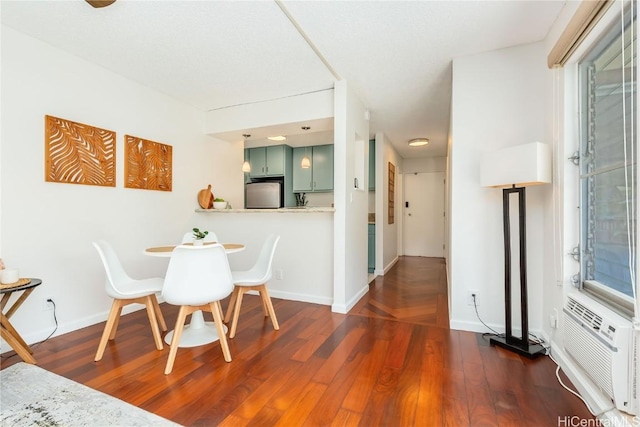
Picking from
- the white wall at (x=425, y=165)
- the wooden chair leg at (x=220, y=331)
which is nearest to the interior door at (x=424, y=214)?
the white wall at (x=425, y=165)

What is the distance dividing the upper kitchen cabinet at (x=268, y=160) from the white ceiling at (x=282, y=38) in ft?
7.56

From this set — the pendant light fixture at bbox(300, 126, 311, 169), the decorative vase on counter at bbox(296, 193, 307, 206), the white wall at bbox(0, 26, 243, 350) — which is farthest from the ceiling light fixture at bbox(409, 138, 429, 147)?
the white wall at bbox(0, 26, 243, 350)

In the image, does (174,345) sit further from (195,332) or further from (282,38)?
(282,38)

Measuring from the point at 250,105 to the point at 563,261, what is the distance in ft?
11.2

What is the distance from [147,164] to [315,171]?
3023 mm

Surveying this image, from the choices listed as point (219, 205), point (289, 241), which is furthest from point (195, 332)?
point (219, 205)

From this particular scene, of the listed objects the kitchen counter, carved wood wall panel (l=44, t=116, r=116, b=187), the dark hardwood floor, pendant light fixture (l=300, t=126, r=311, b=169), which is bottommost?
the dark hardwood floor

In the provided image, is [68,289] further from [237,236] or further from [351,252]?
[351,252]

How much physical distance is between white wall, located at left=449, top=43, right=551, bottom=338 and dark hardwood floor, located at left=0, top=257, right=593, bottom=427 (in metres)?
0.37

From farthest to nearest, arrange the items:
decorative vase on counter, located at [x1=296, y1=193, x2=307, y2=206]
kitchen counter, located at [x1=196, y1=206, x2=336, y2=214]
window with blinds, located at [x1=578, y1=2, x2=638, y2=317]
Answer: decorative vase on counter, located at [x1=296, y1=193, x2=307, y2=206]
kitchen counter, located at [x1=196, y1=206, x2=336, y2=214]
window with blinds, located at [x1=578, y1=2, x2=638, y2=317]

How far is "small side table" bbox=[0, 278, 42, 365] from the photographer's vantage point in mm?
1932

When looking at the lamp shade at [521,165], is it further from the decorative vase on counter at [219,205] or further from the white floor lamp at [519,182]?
the decorative vase on counter at [219,205]

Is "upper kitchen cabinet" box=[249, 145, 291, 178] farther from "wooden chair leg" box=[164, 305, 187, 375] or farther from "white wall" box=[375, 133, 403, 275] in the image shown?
"wooden chair leg" box=[164, 305, 187, 375]

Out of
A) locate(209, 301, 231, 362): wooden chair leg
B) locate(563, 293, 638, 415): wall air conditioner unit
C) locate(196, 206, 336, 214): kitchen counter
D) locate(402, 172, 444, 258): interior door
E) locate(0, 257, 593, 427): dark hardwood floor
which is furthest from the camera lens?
locate(402, 172, 444, 258): interior door
